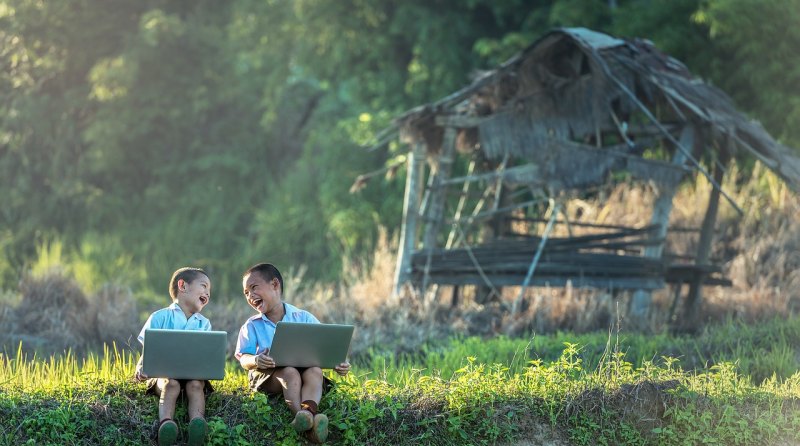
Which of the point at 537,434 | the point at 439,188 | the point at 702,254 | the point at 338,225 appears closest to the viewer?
the point at 537,434

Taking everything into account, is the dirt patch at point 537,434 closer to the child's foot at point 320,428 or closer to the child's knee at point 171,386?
the child's foot at point 320,428

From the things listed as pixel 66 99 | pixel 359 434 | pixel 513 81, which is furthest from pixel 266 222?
pixel 359 434

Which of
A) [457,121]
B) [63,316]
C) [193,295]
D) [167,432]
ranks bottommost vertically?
[63,316]

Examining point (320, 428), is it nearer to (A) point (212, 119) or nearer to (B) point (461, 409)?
(B) point (461, 409)

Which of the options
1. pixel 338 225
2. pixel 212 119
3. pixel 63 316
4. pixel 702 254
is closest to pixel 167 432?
pixel 63 316

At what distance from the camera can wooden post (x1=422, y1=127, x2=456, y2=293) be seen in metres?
16.4

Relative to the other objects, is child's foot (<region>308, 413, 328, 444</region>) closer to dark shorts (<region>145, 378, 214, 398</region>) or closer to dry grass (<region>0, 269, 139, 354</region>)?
dark shorts (<region>145, 378, 214, 398</region>)

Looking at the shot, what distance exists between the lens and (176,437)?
24.8 ft

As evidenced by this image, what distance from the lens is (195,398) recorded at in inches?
303

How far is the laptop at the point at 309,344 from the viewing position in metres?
7.71

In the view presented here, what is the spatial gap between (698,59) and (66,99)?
13492mm

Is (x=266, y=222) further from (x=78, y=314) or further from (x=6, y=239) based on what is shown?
(x=78, y=314)

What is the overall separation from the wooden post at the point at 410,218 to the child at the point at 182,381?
7.96 m

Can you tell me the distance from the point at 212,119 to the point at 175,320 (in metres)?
21.2
